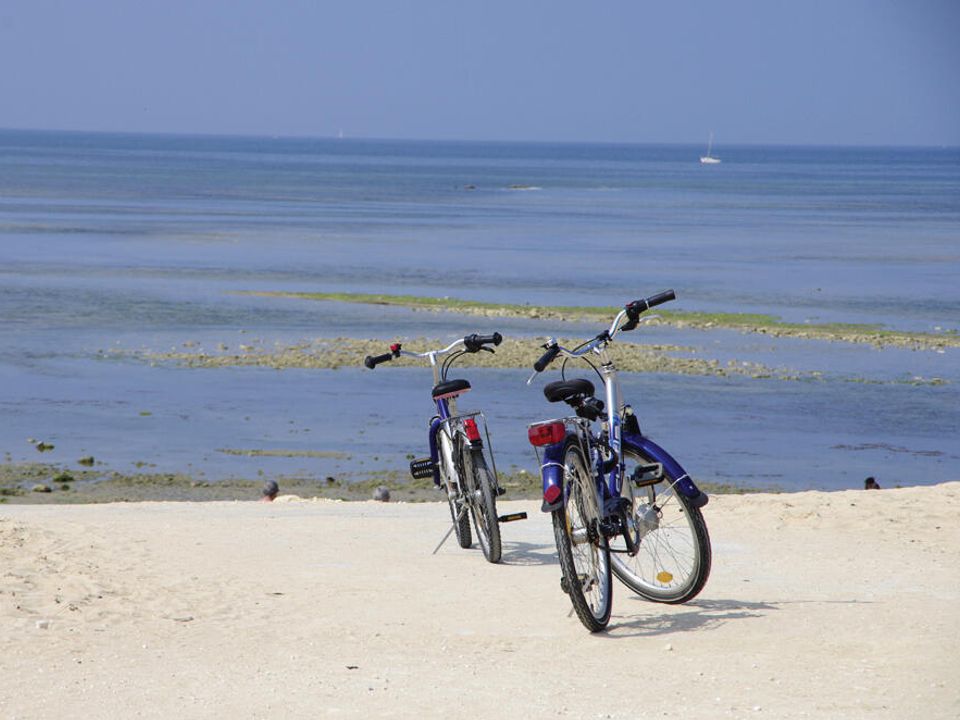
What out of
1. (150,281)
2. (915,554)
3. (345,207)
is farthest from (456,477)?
(345,207)

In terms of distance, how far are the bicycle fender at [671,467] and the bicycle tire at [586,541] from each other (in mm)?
326

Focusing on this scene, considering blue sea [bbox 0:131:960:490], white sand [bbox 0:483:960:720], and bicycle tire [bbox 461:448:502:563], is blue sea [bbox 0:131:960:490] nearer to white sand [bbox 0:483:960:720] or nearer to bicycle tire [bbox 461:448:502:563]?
white sand [bbox 0:483:960:720]

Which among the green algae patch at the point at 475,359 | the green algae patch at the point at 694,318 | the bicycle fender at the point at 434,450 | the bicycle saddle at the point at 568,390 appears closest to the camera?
the bicycle saddle at the point at 568,390

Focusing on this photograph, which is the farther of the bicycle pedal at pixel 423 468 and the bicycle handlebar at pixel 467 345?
the bicycle pedal at pixel 423 468

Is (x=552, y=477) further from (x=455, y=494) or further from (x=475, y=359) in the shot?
(x=475, y=359)

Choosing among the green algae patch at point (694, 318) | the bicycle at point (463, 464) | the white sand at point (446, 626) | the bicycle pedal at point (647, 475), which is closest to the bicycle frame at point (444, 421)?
the bicycle at point (463, 464)

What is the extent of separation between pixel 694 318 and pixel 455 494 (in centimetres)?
2139

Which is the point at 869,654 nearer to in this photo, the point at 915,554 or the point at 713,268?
the point at 915,554

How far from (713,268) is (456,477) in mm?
34367

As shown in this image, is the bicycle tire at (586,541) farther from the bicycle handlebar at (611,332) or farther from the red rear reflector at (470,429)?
the red rear reflector at (470,429)

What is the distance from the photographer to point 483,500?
27.0 ft

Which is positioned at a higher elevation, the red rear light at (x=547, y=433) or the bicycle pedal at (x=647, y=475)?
the red rear light at (x=547, y=433)

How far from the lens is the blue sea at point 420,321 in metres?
16.7

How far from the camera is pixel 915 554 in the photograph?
866cm
